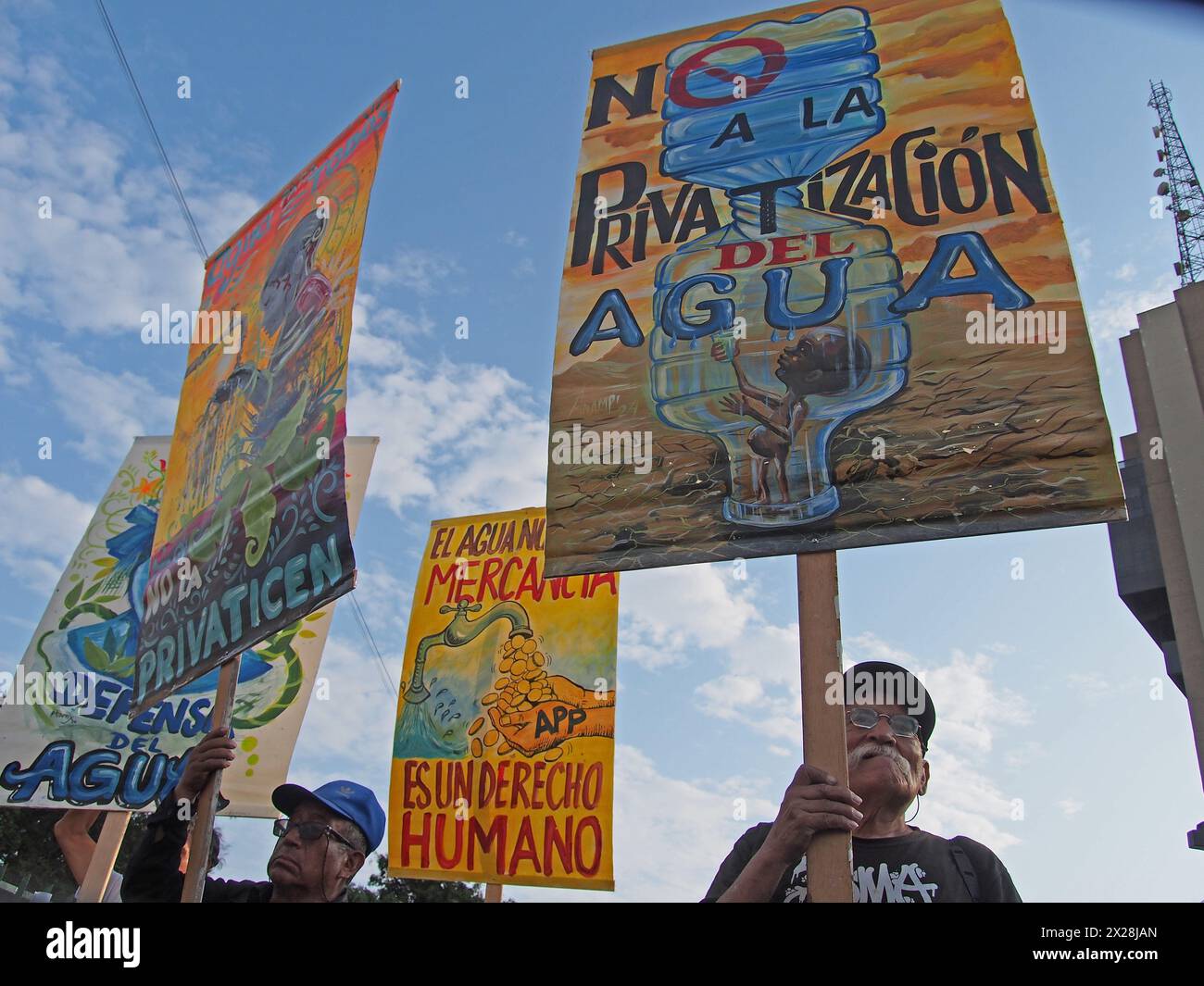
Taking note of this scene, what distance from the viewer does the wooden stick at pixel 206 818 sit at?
408 centimetres

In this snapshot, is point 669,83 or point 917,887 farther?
point 669,83

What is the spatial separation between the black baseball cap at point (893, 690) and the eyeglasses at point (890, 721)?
4cm

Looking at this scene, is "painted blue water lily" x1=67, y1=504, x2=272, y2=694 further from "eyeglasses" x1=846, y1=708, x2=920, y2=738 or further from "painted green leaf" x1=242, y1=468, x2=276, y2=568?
"eyeglasses" x1=846, y1=708, x2=920, y2=738

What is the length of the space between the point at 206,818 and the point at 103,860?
2.98 m

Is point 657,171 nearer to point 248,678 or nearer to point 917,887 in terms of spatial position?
point 917,887

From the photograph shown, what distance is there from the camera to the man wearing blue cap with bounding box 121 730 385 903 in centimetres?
434

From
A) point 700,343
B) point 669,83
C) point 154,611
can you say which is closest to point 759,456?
point 700,343

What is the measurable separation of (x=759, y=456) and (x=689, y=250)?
1.01m

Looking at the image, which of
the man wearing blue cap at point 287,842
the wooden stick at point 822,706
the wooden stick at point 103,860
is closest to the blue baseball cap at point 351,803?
the man wearing blue cap at point 287,842

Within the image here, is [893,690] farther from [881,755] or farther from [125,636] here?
[125,636]

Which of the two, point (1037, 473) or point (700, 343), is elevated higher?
point (700, 343)

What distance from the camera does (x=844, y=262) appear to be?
3887mm

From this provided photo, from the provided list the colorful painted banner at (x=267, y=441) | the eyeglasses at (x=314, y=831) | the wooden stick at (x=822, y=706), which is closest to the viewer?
the wooden stick at (x=822, y=706)

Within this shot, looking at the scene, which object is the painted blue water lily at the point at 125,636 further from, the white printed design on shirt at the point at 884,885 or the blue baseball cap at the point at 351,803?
the white printed design on shirt at the point at 884,885
